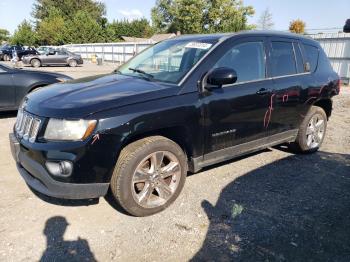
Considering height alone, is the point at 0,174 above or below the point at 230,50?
below

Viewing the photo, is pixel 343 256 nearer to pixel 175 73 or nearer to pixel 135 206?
pixel 135 206

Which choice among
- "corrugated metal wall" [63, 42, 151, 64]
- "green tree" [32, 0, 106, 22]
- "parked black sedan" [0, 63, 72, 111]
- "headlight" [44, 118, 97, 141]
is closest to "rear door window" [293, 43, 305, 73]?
"headlight" [44, 118, 97, 141]

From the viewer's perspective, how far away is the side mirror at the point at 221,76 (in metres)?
3.75

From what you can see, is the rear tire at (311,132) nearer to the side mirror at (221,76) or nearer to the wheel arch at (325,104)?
the wheel arch at (325,104)

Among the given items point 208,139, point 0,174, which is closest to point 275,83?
point 208,139

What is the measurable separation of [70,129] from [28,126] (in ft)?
2.11

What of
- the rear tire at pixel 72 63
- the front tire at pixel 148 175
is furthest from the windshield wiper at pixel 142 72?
the rear tire at pixel 72 63

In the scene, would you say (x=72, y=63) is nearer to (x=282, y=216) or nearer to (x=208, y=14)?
(x=282, y=216)

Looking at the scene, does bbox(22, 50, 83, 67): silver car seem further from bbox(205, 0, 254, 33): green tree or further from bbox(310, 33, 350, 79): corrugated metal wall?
bbox(205, 0, 254, 33): green tree

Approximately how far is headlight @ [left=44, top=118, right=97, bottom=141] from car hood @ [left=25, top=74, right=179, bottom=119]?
0.06m

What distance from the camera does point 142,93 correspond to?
3525mm

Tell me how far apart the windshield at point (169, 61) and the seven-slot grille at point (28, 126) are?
4.47 feet

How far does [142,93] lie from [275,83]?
1.99 metres

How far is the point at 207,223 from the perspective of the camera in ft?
11.5
